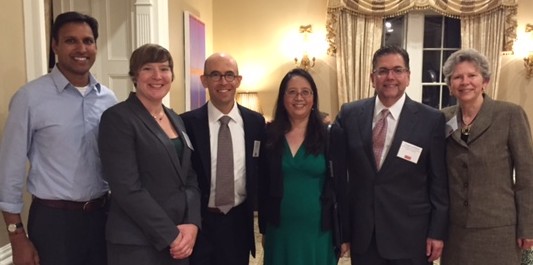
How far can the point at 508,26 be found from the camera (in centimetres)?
507

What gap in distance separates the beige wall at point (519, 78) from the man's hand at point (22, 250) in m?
5.26

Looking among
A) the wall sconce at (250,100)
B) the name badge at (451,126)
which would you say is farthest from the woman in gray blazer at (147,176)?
the wall sconce at (250,100)

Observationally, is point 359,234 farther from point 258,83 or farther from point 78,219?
point 258,83

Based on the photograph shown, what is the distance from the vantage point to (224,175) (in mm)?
2098

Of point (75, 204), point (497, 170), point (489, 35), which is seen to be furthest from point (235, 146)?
point (489, 35)

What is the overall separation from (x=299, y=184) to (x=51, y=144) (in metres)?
1.06

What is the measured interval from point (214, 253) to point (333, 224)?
1.90 ft

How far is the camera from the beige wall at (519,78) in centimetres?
520

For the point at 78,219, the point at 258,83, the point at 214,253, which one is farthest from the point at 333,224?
the point at 258,83

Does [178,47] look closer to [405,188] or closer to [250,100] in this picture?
[250,100]

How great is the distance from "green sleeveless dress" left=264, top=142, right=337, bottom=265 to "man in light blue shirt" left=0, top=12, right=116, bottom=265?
0.80 metres

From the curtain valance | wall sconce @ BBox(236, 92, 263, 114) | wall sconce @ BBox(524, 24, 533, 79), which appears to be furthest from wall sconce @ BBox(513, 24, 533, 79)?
wall sconce @ BBox(236, 92, 263, 114)

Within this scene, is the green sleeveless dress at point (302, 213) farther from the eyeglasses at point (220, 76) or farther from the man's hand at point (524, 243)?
the man's hand at point (524, 243)

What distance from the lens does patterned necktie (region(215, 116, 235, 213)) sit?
6.83ft
